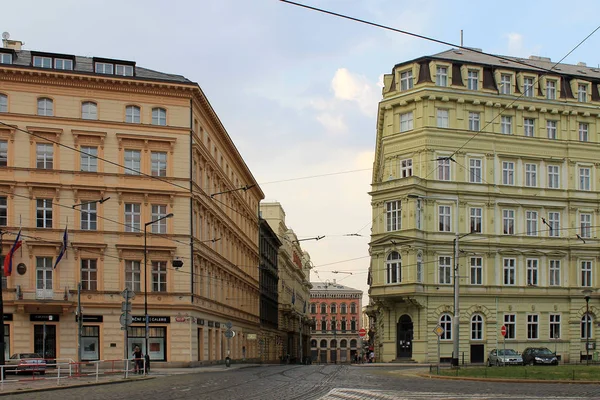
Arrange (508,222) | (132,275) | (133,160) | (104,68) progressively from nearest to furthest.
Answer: (132,275)
(133,160)
(104,68)
(508,222)

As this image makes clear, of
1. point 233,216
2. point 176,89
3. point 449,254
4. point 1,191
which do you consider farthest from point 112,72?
point 449,254

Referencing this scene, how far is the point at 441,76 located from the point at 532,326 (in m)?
20.1

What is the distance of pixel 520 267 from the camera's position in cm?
6356

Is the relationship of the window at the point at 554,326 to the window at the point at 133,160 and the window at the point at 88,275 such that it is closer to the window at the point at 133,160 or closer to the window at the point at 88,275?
the window at the point at 133,160

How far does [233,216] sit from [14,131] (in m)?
25.4

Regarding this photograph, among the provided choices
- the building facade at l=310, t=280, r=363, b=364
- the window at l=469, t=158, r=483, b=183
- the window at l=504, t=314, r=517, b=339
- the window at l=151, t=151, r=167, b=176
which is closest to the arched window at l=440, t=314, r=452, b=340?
the window at l=504, t=314, r=517, b=339

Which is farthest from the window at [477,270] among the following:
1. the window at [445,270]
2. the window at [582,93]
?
the window at [582,93]

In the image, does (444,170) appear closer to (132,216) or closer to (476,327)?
(476,327)

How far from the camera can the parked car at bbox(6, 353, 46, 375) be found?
106 feet

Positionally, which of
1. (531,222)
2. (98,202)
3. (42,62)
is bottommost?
(531,222)

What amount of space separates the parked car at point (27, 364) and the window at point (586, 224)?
42.1m

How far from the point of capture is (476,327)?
6222 centimetres

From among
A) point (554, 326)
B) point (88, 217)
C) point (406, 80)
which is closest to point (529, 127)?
point (406, 80)

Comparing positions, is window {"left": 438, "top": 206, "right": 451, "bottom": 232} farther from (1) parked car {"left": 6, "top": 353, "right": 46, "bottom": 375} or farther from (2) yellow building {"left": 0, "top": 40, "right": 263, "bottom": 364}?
(1) parked car {"left": 6, "top": 353, "right": 46, "bottom": 375}
